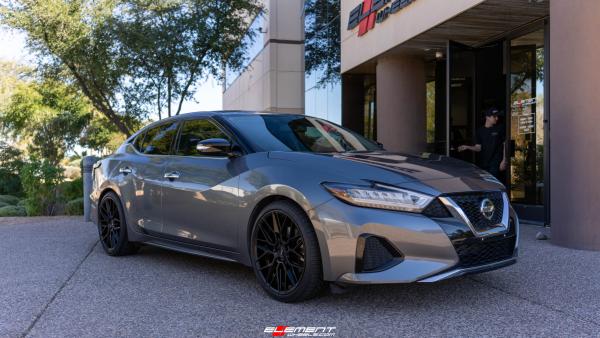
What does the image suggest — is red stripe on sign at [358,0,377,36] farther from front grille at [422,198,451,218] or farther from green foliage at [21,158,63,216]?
front grille at [422,198,451,218]

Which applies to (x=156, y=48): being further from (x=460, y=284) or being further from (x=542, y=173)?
(x=460, y=284)

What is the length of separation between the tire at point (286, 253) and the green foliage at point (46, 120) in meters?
20.4

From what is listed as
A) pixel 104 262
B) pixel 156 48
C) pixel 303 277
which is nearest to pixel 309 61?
pixel 156 48

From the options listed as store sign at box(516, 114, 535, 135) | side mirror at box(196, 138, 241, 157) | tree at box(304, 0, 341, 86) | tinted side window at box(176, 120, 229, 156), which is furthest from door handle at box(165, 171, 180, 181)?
tree at box(304, 0, 341, 86)

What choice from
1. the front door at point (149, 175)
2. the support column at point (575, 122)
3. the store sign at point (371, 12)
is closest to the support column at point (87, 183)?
the front door at point (149, 175)

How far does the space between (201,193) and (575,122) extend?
4.24 m

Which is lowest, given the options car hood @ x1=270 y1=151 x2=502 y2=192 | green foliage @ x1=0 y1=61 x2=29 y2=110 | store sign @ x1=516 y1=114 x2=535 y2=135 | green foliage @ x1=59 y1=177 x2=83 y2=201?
green foliage @ x1=59 y1=177 x2=83 y2=201

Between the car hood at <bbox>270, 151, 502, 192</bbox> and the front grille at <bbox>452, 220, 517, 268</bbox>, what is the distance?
1.21 ft

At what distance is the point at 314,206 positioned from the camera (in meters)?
4.05

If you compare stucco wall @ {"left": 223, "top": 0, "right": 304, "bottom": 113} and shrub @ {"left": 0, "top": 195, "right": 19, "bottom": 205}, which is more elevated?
stucco wall @ {"left": 223, "top": 0, "right": 304, "bottom": 113}

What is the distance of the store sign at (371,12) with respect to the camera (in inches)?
433

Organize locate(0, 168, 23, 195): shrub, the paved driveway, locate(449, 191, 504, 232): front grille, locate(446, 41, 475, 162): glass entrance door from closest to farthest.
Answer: the paved driveway
locate(449, 191, 504, 232): front grille
locate(446, 41, 475, 162): glass entrance door
locate(0, 168, 23, 195): shrub

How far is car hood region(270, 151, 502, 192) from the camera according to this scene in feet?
13.2


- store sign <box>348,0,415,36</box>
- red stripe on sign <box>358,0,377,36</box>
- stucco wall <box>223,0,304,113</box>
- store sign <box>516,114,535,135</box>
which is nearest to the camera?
store sign <box>516,114,535,135</box>
